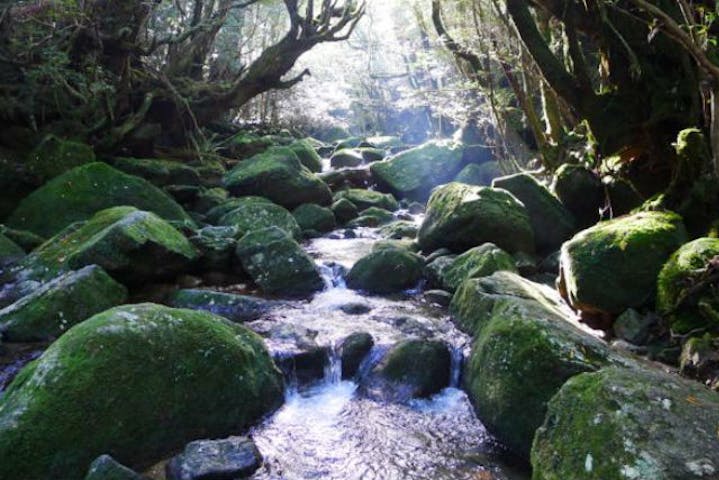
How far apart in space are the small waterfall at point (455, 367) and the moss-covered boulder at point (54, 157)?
933cm

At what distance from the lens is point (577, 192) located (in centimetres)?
998

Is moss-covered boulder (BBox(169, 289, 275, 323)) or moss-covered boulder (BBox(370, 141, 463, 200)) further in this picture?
moss-covered boulder (BBox(370, 141, 463, 200))

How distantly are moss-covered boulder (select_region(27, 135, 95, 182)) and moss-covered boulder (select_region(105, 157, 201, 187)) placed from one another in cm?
117

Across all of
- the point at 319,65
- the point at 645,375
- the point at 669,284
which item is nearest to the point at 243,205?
the point at 669,284

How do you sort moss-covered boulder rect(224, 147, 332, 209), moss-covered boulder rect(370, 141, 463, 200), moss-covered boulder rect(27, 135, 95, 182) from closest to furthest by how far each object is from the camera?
moss-covered boulder rect(27, 135, 95, 182), moss-covered boulder rect(224, 147, 332, 209), moss-covered boulder rect(370, 141, 463, 200)

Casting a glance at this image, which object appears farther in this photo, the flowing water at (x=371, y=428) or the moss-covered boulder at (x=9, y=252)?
the moss-covered boulder at (x=9, y=252)

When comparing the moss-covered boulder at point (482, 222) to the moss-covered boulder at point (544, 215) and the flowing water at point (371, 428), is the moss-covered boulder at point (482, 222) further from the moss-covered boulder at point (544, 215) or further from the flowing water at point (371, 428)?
the flowing water at point (371, 428)

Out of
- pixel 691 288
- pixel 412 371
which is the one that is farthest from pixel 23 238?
pixel 691 288

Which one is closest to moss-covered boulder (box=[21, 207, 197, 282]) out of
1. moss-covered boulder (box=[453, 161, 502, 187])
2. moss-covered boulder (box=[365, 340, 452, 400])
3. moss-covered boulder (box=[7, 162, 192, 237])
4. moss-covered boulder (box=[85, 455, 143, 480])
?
moss-covered boulder (box=[7, 162, 192, 237])

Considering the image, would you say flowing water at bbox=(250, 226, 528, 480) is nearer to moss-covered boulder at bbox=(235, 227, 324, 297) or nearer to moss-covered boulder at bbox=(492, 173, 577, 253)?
moss-covered boulder at bbox=(235, 227, 324, 297)

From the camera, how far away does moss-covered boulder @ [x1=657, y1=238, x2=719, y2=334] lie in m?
5.48

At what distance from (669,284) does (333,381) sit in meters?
3.79

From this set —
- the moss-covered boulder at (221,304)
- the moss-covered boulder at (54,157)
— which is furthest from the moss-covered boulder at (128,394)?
the moss-covered boulder at (54,157)

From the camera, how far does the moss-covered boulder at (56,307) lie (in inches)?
253
